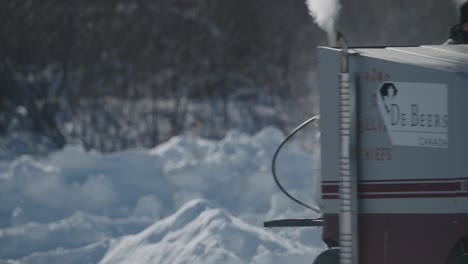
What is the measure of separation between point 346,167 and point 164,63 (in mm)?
16140

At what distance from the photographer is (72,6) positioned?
68.9 feet

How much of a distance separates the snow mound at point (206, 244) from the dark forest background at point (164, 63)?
1096cm

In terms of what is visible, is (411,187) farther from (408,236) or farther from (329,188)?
(329,188)

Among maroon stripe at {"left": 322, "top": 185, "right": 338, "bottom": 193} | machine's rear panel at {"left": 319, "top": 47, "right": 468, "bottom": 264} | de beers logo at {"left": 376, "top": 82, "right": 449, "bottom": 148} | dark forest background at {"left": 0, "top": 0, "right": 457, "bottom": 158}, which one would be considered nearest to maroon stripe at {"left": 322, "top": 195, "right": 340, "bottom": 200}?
maroon stripe at {"left": 322, "top": 185, "right": 338, "bottom": 193}

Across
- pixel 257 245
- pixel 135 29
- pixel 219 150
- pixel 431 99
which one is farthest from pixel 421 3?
pixel 431 99

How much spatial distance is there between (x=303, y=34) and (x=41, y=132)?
6.30 metres

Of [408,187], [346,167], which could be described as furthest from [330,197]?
[408,187]

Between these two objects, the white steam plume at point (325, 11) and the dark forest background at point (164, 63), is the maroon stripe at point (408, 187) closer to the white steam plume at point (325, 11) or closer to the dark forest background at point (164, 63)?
the white steam plume at point (325, 11)

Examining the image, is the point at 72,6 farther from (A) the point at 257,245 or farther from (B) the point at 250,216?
(A) the point at 257,245

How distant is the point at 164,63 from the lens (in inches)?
872

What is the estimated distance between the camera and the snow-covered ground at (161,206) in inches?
384

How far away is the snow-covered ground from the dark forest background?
4268 mm

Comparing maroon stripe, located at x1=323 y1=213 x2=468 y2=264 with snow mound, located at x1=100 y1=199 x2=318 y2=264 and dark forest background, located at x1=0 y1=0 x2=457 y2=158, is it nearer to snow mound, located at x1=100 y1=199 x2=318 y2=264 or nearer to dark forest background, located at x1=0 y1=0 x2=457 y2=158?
snow mound, located at x1=100 y1=199 x2=318 y2=264

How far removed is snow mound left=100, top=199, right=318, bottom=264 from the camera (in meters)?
9.33
